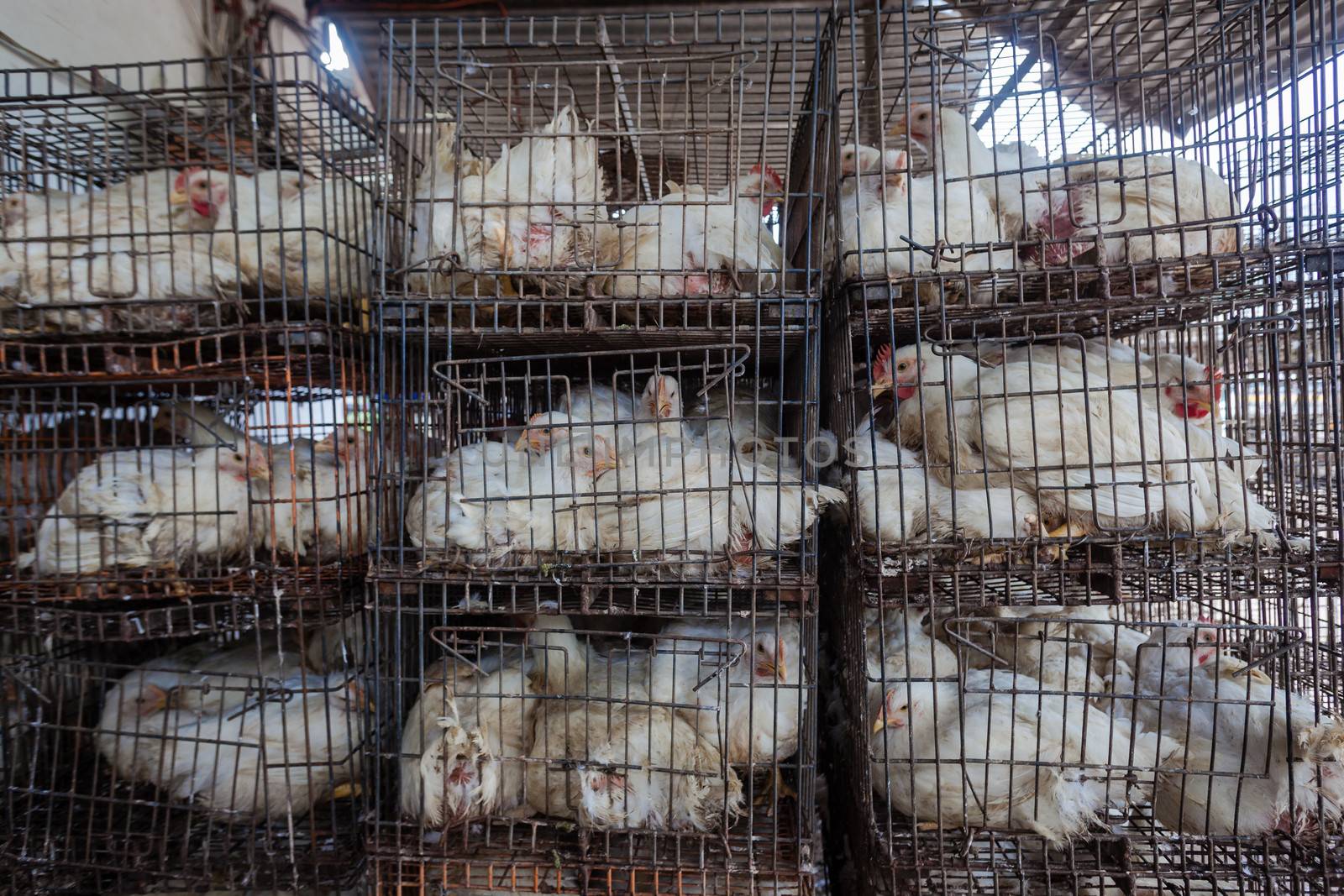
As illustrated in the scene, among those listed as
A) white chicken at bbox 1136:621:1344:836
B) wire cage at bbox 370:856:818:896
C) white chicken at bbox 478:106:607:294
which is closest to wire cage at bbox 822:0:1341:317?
white chicken at bbox 478:106:607:294

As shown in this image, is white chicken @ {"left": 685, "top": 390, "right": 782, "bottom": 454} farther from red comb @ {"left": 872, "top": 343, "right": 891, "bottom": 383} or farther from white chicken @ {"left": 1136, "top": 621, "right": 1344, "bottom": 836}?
white chicken @ {"left": 1136, "top": 621, "right": 1344, "bottom": 836}

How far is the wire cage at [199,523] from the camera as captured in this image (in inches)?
69.7

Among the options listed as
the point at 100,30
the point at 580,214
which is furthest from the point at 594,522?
the point at 100,30

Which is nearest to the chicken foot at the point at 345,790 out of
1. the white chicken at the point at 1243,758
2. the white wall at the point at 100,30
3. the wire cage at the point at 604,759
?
the wire cage at the point at 604,759

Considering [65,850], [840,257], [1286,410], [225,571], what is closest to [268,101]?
[225,571]

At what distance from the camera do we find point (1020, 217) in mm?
1899

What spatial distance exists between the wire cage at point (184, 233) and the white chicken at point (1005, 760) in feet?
6.20

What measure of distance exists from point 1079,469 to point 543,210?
152 cm

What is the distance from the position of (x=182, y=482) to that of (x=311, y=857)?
1.09m

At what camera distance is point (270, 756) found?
1910 millimetres

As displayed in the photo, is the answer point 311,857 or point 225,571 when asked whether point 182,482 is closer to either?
point 225,571

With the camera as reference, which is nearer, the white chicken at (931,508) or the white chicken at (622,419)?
the white chicken at (931,508)

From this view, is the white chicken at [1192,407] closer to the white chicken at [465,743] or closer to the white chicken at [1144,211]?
the white chicken at [1144,211]

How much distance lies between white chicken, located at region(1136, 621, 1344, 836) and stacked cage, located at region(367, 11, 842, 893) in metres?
0.93
